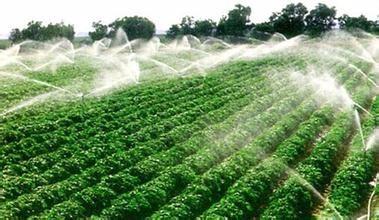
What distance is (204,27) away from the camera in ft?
338

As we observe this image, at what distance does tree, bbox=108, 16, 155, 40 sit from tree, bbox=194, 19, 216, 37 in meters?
8.61

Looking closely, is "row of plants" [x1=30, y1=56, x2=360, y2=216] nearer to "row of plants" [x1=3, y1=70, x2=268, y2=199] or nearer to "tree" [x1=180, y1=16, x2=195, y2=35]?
"row of plants" [x1=3, y1=70, x2=268, y2=199]

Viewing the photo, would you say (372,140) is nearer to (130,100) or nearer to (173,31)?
(130,100)

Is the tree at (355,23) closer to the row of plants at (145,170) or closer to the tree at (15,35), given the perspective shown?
the tree at (15,35)

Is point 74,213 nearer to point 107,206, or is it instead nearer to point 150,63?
point 107,206

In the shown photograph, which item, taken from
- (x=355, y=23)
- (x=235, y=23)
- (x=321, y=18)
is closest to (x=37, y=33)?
(x=235, y=23)

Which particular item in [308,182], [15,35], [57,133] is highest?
[57,133]

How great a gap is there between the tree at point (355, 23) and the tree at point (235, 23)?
1704 centimetres

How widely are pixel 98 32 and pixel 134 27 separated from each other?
6.94 meters

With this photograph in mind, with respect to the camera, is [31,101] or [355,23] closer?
[31,101]

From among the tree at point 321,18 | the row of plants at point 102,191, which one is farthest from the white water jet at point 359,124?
the tree at point 321,18

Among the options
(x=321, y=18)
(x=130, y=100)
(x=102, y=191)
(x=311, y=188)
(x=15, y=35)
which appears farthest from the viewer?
(x=321, y=18)

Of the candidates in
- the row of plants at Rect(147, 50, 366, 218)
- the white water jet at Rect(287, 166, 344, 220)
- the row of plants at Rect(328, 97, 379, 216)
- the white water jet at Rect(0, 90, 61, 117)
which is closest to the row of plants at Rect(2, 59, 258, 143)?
the white water jet at Rect(0, 90, 61, 117)

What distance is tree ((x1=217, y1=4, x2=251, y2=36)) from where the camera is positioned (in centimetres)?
10156
